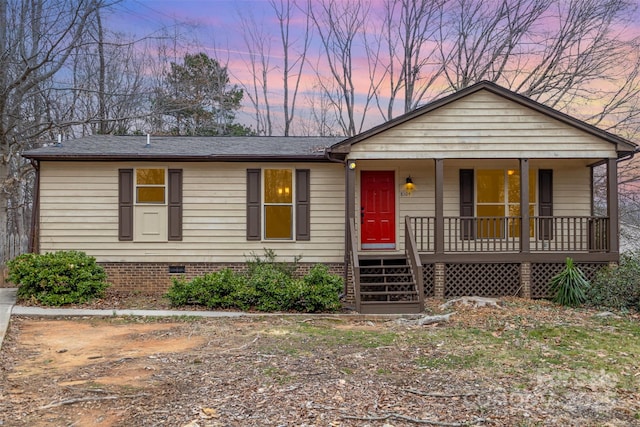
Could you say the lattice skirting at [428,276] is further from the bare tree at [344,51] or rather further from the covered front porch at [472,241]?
the bare tree at [344,51]

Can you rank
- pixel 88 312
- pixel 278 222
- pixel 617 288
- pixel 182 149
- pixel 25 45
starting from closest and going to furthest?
pixel 88 312, pixel 617 288, pixel 278 222, pixel 182 149, pixel 25 45

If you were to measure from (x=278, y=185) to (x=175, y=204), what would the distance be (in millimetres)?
2447

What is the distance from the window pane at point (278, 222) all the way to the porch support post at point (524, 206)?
515 centimetres

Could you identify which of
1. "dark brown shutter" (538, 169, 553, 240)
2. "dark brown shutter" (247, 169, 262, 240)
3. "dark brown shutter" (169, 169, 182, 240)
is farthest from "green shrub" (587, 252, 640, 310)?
"dark brown shutter" (169, 169, 182, 240)

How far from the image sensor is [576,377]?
5234 millimetres

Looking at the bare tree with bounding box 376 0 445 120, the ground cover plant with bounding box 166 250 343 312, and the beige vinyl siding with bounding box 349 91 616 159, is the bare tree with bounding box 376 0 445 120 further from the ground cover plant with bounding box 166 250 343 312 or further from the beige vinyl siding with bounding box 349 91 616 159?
the ground cover plant with bounding box 166 250 343 312

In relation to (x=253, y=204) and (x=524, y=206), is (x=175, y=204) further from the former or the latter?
(x=524, y=206)

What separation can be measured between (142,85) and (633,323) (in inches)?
824

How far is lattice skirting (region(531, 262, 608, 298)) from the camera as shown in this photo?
10.7 meters

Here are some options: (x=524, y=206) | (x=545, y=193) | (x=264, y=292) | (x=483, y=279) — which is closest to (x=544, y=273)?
(x=483, y=279)

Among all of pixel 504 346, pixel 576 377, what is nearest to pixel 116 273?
pixel 504 346

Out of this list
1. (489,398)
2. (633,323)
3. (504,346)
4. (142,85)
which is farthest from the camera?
(142,85)

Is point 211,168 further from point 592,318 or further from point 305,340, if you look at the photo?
point 592,318

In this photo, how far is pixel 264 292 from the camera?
917 centimetres
